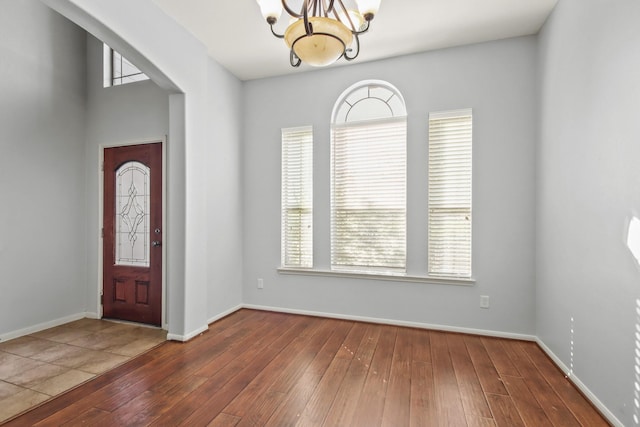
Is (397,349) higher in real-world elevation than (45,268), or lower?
lower

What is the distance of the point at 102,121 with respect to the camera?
13.0 ft

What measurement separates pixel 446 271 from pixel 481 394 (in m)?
1.39

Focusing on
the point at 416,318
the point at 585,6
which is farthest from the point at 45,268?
the point at 585,6

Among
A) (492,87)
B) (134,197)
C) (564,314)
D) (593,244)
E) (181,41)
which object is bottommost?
(564,314)

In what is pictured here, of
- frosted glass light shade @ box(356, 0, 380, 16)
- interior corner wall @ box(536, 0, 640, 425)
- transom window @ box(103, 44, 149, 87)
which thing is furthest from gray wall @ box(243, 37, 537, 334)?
frosted glass light shade @ box(356, 0, 380, 16)

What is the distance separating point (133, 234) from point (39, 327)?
1.38m

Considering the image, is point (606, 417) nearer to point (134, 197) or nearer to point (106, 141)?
point (134, 197)

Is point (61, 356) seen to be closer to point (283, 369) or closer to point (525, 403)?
point (283, 369)

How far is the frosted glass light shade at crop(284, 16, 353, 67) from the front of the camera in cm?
168

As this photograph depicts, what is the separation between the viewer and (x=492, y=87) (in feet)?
10.7

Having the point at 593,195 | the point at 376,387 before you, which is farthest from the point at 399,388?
the point at 593,195

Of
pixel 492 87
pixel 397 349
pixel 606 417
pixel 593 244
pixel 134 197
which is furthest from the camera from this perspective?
pixel 134 197

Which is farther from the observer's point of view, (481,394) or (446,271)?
(446,271)

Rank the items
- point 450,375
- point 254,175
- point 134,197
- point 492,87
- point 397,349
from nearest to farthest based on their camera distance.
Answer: point 450,375
point 397,349
point 492,87
point 134,197
point 254,175
